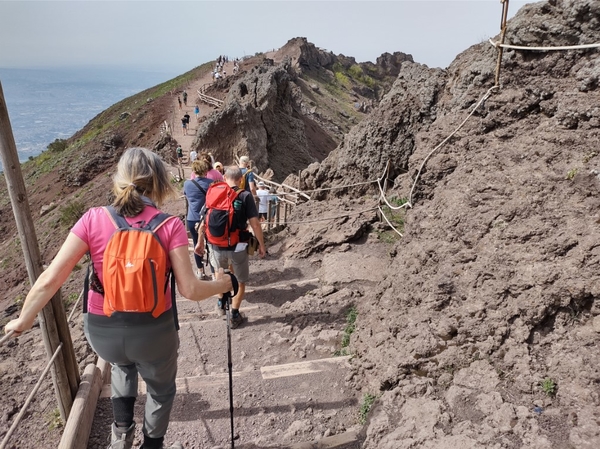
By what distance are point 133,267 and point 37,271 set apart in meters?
1.19

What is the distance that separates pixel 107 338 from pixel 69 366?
1167 millimetres

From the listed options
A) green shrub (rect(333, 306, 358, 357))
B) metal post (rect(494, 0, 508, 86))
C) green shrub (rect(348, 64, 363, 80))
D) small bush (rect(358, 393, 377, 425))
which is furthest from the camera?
green shrub (rect(348, 64, 363, 80))

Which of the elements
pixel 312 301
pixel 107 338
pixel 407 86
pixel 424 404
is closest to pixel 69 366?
pixel 107 338

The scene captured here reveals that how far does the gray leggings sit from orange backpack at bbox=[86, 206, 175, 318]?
142mm

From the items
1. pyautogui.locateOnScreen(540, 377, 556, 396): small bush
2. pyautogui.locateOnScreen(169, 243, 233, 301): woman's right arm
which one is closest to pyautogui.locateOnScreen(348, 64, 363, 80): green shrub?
pyautogui.locateOnScreen(540, 377, 556, 396): small bush

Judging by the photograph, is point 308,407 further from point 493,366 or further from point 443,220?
point 443,220

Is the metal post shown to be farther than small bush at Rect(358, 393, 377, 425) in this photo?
Yes

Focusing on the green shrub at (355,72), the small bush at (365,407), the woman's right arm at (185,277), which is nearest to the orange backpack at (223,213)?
the woman's right arm at (185,277)

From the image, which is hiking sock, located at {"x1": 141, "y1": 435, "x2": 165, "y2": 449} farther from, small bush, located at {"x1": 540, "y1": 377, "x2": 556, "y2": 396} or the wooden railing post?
small bush, located at {"x1": 540, "y1": 377, "x2": 556, "y2": 396}

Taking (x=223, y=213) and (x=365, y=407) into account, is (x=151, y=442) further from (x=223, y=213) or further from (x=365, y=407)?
(x=223, y=213)

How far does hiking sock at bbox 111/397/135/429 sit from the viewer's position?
9.68 feet

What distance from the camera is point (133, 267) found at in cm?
238

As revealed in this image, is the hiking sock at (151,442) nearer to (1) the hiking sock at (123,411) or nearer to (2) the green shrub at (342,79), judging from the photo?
(1) the hiking sock at (123,411)

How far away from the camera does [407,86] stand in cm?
875
